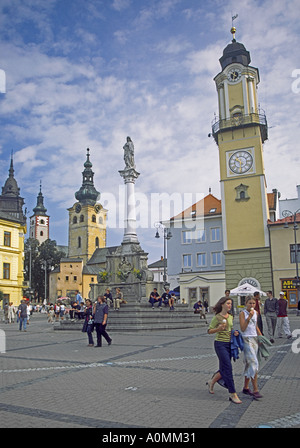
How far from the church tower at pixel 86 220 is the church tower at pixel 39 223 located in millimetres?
32662

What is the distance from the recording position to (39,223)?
139000 millimetres

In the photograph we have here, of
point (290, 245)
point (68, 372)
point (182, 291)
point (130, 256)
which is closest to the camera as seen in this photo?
point (68, 372)

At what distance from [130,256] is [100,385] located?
20.6 meters

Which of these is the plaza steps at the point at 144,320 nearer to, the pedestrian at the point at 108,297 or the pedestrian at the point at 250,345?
the pedestrian at the point at 108,297

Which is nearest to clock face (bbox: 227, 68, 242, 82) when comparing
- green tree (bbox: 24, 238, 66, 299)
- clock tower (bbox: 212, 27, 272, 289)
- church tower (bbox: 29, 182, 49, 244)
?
clock tower (bbox: 212, 27, 272, 289)

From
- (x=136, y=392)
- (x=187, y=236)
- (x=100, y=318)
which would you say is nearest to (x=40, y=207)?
(x=187, y=236)

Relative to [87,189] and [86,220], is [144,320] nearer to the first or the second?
[86,220]

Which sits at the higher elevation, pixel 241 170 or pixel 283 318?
pixel 241 170

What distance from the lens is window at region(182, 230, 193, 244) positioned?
4953cm

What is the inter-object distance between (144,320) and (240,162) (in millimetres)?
23577

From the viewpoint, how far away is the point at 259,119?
128 feet
